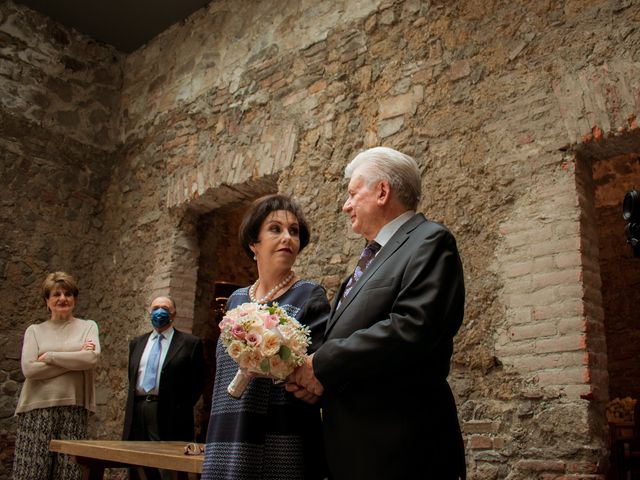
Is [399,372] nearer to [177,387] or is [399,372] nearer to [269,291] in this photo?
[269,291]

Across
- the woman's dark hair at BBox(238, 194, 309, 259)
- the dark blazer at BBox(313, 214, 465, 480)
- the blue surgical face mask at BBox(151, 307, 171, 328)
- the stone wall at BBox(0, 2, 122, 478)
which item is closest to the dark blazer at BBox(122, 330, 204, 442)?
the blue surgical face mask at BBox(151, 307, 171, 328)

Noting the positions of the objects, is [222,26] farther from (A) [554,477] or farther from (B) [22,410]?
(A) [554,477]

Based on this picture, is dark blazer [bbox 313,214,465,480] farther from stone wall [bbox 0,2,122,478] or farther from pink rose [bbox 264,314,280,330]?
stone wall [bbox 0,2,122,478]

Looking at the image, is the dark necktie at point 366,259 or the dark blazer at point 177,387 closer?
the dark necktie at point 366,259

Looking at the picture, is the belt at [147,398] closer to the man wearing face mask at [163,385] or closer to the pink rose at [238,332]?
the man wearing face mask at [163,385]

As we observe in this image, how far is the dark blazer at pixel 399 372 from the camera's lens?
1.78m

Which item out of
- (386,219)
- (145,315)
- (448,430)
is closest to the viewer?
(448,430)

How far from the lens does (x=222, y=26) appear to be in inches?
243

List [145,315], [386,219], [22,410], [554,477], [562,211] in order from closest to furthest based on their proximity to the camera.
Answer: [386,219] → [554,477] → [562,211] → [22,410] → [145,315]

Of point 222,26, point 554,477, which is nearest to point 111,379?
point 222,26

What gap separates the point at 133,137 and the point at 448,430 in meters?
5.86

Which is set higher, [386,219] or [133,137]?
[133,137]

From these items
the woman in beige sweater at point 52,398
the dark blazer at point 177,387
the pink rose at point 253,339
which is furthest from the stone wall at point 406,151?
the pink rose at point 253,339

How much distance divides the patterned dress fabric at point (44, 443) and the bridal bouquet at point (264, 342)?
2613 mm
